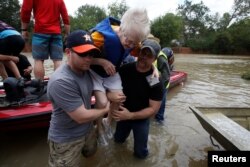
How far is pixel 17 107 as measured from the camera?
401 centimetres

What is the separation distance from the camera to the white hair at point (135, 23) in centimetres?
257

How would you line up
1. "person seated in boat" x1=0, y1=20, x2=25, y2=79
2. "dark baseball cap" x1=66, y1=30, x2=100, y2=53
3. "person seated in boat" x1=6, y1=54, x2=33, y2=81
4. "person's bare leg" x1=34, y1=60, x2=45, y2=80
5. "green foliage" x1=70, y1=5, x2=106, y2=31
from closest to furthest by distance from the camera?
"dark baseball cap" x1=66, y1=30, x2=100, y2=53, "person seated in boat" x1=0, y1=20, x2=25, y2=79, "person's bare leg" x1=34, y1=60, x2=45, y2=80, "person seated in boat" x1=6, y1=54, x2=33, y2=81, "green foliage" x1=70, y1=5, x2=106, y2=31

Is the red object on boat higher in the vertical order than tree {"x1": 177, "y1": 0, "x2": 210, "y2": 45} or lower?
lower

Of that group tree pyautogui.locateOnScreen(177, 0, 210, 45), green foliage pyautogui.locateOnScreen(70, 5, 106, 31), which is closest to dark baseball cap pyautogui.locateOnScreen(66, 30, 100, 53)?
green foliage pyautogui.locateOnScreen(70, 5, 106, 31)

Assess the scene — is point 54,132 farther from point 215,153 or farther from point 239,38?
point 239,38

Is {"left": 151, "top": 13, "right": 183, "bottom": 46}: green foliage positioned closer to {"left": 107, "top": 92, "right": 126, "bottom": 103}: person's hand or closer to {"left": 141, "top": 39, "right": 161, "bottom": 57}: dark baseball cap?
{"left": 141, "top": 39, "right": 161, "bottom": 57}: dark baseball cap

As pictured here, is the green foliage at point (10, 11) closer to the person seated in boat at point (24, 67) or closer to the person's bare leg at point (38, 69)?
the person seated in boat at point (24, 67)

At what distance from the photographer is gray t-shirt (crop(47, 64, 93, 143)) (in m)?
2.38

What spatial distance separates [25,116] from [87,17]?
53.5m

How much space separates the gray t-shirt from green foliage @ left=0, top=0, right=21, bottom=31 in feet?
125

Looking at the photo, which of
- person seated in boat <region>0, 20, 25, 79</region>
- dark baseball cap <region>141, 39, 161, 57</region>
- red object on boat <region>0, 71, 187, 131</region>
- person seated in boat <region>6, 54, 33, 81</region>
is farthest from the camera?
person seated in boat <region>6, 54, 33, 81</region>

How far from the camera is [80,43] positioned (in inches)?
93.2

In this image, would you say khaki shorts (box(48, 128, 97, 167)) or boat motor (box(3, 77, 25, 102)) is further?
boat motor (box(3, 77, 25, 102))

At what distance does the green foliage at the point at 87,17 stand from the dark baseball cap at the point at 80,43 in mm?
44181
